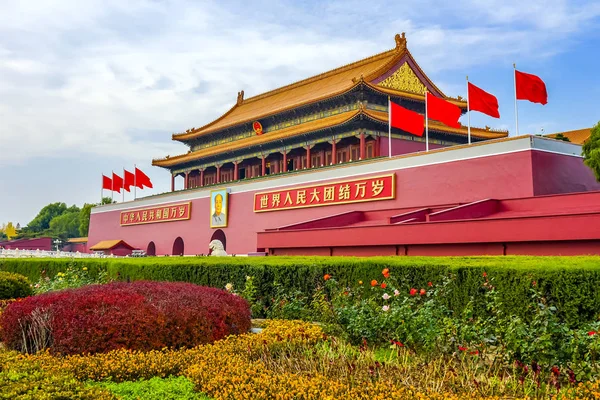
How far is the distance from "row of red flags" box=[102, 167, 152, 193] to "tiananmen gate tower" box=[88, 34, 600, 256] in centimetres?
111

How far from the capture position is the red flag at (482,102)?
18980 mm

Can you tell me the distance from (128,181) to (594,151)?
27627 mm

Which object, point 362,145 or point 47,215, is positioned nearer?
point 362,145

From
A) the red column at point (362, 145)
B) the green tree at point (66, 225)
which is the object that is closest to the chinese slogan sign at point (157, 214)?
the red column at point (362, 145)

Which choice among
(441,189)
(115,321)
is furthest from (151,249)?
(115,321)

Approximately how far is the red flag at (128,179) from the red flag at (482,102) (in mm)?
23521

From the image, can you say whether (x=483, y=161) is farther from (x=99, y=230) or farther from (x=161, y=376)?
(x=99, y=230)

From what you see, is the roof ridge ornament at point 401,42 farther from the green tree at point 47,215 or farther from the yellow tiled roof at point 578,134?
the green tree at point 47,215

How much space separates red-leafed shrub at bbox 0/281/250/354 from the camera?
6398 mm

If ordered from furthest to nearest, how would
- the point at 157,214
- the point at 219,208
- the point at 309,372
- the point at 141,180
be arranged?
the point at 141,180
the point at 157,214
the point at 219,208
the point at 309,372

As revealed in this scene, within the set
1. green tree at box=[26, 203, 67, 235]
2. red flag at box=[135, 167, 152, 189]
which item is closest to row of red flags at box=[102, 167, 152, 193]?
red flag at box=[135, 167, 152, 189]

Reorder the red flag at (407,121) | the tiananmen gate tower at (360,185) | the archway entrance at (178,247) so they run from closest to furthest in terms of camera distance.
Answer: the tiananmen gate tower at (360,185) < the red flag at (407,121) < the archway entrance at (178,247)

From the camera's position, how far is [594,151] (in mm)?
16031

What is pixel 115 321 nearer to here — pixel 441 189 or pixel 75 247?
pixel 441 189
